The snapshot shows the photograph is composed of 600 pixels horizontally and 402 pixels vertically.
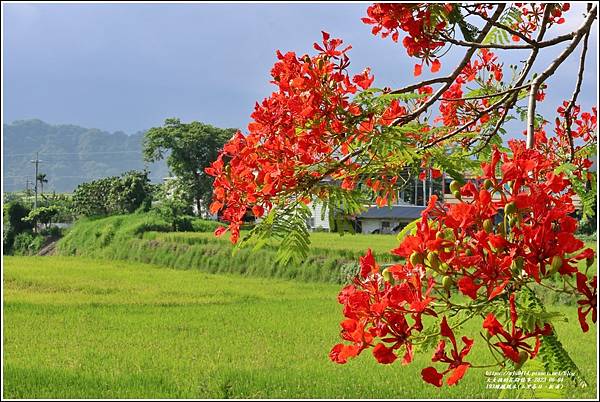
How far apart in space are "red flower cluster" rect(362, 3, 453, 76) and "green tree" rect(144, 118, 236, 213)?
15611 millimetres

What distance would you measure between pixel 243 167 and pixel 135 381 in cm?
358

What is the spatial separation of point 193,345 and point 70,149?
7395 cm

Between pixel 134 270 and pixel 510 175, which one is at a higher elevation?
pixel 510 175

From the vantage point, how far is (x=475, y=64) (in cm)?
177

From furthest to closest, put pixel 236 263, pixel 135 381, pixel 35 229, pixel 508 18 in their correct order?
pixel 35 229 < pixel 236 263 < pixel 135 381 < pixel 508 18

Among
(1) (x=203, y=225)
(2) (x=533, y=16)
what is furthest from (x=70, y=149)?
(2) (x=533, y=16)

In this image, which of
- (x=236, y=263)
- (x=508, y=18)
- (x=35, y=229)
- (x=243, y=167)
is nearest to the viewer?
(x=243, y=167)

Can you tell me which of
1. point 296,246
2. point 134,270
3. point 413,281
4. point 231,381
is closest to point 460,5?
point 296,246

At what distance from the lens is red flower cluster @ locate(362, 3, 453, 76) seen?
1.20 metres

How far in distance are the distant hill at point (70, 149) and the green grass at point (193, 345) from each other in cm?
4849

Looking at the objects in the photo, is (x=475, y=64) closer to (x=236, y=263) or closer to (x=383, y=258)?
(x=383, y=258)

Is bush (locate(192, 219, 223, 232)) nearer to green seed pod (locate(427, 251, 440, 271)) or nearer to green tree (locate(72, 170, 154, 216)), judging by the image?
green tree (locate(72, 170, 154, 216))

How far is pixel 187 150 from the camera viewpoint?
17047 millimetres

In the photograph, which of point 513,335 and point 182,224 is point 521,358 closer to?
point 513,335
